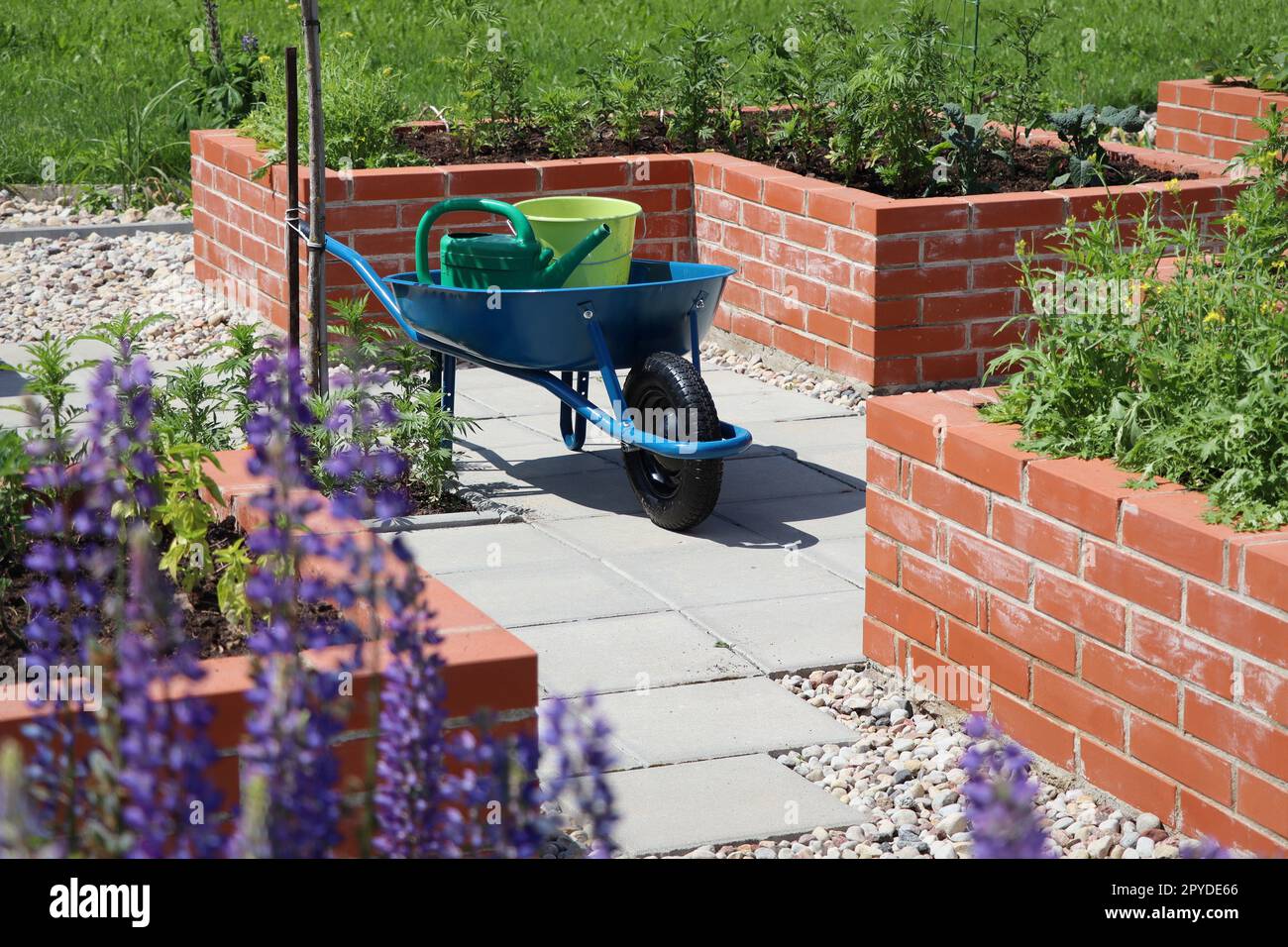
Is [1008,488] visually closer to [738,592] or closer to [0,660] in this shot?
[738,592]

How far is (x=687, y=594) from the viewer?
16.6 feet

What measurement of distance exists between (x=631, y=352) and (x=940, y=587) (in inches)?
78.0

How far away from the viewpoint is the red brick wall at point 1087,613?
128 inches

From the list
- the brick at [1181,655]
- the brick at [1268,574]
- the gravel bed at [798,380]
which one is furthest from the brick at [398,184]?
the brick at [1268,574]

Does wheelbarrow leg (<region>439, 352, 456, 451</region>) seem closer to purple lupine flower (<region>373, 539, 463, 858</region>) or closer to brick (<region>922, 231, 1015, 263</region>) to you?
brick (<region>922, 231, 1015, 263</region>)

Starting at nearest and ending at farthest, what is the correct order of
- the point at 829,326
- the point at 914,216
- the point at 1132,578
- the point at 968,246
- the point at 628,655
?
1. the point at 1132,578
2. the point at 628,655
3. the point at 914,216
4. the point at 968,246
5. the point at 829,326

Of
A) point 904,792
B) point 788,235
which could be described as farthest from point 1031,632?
point 788,235

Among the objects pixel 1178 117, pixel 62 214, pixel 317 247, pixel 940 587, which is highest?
pixel 1178 117

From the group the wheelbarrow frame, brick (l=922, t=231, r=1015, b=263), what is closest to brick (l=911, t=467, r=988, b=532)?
the wheelbarrow frame

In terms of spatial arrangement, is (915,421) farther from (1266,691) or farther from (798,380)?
(798,380)

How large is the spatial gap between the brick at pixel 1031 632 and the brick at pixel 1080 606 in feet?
0.11

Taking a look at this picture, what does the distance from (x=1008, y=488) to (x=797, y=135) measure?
477 centimetres

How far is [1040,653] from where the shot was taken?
3828mm

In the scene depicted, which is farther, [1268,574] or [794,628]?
[794,628]
